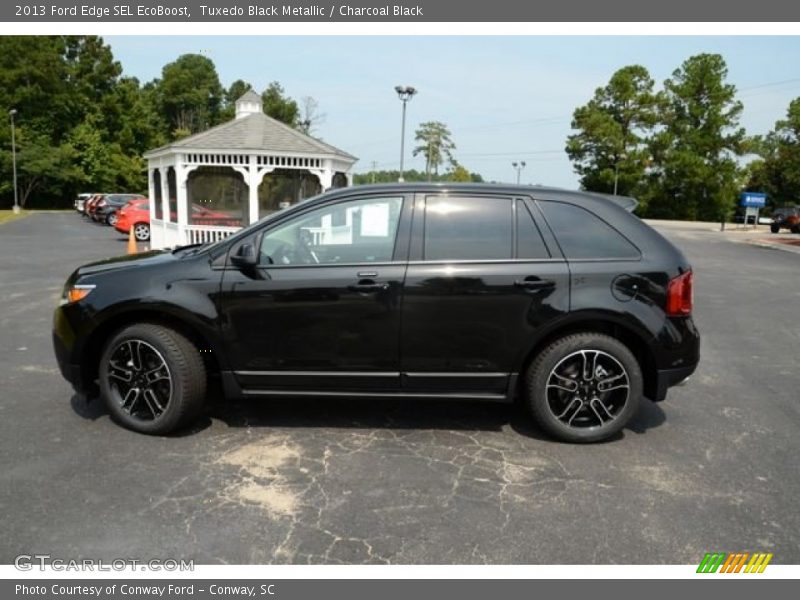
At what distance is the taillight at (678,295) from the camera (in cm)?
413

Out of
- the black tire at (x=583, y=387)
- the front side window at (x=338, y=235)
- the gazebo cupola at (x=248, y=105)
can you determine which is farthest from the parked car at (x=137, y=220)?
the black tire at (x=583, y=387)

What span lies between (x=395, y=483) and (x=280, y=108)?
6705 centimetres

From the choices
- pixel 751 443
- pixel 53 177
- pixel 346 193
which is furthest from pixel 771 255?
pixel 53 177

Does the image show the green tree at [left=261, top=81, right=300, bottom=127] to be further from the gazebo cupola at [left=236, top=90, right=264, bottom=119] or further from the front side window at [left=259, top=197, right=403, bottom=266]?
the front side window at [left=259, top=197, right=403, bottom=266]

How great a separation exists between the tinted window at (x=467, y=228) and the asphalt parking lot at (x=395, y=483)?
1.32 metres

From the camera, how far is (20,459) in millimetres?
3857

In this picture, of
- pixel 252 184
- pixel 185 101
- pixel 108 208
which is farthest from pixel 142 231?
pixel 185 101

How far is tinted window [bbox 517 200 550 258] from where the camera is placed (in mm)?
4172

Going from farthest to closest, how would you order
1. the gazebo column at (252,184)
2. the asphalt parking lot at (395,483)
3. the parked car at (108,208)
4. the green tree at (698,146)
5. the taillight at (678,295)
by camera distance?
the green tree at (698,146) < the parked car at (108,208) < the gazebo column at (252,184) < the taillight at (678,295) < the asphalt parking lot at (395,483)

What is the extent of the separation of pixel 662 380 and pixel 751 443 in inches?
33.8

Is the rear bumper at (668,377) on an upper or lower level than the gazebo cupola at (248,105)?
lower

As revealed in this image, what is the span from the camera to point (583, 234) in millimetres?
4242

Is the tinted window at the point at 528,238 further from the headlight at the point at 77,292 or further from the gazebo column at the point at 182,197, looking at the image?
the gazebo column at the point at 182,197

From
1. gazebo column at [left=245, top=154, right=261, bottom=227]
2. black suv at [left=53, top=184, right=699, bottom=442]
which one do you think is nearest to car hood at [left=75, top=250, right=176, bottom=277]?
black suv at [left=53, top=184, right=699, bottom=442]
